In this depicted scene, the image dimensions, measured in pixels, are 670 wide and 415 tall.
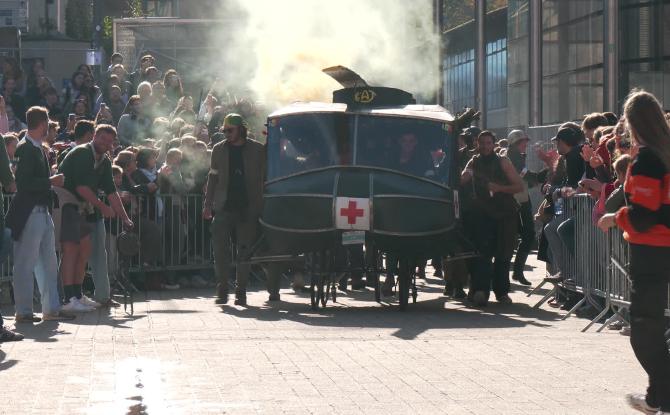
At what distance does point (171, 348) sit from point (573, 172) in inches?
213

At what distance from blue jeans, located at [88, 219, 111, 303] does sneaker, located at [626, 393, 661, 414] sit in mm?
8082

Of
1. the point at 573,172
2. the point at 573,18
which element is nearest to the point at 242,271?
the point at 573,172

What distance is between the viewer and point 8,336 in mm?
12234

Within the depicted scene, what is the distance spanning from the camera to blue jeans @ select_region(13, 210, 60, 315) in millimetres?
13836

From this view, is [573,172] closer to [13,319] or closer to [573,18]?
[13,319]

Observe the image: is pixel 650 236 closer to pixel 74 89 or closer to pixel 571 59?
pixel 74 89

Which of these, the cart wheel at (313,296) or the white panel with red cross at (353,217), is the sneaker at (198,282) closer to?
the cart wheel at (313,296)

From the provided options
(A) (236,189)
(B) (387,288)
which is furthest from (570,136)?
(A) (236,189)

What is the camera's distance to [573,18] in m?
47.8

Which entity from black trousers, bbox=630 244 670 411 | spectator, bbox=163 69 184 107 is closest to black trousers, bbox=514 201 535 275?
spectator, bbox=163 69 184 107

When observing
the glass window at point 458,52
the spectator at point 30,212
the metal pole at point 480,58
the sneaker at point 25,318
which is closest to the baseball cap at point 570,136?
the spectator at point 30,212

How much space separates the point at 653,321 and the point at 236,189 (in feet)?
28.4

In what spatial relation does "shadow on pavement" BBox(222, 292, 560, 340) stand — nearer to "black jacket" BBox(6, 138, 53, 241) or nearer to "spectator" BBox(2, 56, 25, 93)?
"black jacket" BBox(6, 138, 53, 241)

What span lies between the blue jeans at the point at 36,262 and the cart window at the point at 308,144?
291 cm
